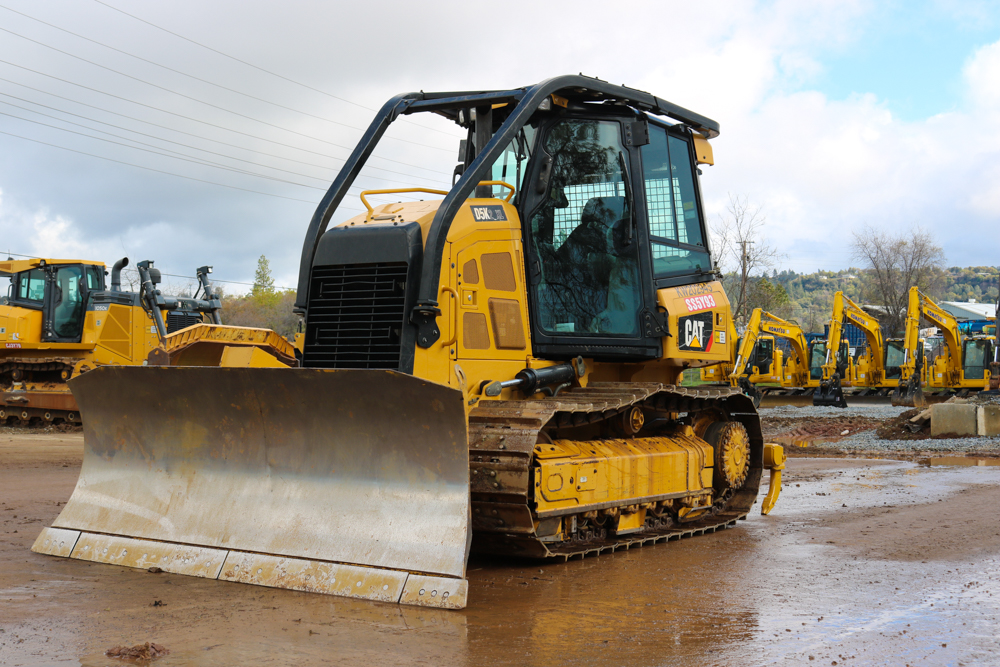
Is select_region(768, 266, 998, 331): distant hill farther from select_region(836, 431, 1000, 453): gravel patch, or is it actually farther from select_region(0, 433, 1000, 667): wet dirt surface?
select_region(0, 433, 1000, 667): wet dirt surface

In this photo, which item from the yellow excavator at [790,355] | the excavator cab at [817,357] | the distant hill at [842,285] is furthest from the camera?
the distant hill at [842,285]

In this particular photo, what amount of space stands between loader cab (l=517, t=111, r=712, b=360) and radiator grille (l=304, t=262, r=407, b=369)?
1.10 m

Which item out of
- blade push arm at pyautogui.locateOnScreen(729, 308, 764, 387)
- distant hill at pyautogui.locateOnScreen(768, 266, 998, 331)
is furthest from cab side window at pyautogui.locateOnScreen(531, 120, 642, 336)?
distant hill at pyautogui.locateOnScreen(768, 266, 998, 331)

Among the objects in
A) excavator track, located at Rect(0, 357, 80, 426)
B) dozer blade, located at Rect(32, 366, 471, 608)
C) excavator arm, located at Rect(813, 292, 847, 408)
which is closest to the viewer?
dozer blade, located at Rect(32, 366, 471, 608)

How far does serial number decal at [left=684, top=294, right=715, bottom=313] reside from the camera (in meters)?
7.25

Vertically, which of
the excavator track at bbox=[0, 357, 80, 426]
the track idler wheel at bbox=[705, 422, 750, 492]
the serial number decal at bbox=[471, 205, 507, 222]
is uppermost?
the serial number decal at bbox=[471, 205, 507, 222]

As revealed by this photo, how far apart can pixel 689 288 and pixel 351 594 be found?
3812mm

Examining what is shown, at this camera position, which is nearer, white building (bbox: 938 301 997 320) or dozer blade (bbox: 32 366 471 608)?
dozer blade (bbox: 32 366 471 608)

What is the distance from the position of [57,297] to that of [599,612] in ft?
56.1

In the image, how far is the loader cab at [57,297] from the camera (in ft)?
61.3

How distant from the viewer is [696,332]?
7.31 m

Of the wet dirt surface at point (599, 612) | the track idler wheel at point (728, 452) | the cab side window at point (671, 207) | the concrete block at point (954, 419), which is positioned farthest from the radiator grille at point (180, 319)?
the concrete block at point (954, 419)

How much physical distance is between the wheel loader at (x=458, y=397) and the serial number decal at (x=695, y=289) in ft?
0.09

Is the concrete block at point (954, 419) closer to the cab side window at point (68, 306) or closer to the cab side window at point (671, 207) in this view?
the cab side window at point (671, 207)
